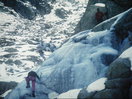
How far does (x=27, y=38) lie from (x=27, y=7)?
2431 cm

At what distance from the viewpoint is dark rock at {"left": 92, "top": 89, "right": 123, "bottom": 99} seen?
9.05m

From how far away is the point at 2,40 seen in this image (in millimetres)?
44938

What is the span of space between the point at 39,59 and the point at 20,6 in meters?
40.6

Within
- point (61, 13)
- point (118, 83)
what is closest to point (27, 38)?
point (61, 13)

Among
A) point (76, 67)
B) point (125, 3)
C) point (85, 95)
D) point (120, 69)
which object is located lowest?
point (85, 95)

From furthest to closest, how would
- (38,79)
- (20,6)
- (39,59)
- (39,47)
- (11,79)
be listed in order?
(20,6) < (39,47) < (39,59) < (11,79) < (38,79)

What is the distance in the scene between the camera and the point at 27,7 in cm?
7119

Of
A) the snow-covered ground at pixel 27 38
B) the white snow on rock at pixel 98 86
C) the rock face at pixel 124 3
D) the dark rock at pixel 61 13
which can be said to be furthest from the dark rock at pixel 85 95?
the dark rock at pixel 61 13

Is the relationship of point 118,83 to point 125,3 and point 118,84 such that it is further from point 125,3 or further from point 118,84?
point 125,3

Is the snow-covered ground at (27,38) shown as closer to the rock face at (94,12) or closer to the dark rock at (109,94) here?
the rock face at (94,12)

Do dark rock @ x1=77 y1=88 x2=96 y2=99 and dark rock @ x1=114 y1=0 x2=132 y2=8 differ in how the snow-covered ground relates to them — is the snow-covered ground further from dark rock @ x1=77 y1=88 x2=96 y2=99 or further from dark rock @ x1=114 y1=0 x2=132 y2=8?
dark rock @ x1=77 y1=88 x2=96 y2=99

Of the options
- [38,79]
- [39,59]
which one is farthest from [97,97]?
[39,59]

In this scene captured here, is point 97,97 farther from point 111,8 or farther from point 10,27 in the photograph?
point 10,27

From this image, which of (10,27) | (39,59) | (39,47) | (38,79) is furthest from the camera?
(10,27)
